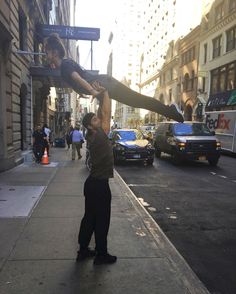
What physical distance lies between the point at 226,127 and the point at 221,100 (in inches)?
501

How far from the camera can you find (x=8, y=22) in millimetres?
12523

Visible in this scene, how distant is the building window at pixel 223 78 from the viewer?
33.5 meters

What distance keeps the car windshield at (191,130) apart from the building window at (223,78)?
1737 cm

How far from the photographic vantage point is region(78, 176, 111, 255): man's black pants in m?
4.50

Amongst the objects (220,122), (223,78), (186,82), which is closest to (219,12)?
(223,78)

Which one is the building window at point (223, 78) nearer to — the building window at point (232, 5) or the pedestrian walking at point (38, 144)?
the building window at point (232, 5)

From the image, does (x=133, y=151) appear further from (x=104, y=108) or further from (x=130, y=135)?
→ (x=104, y=108)

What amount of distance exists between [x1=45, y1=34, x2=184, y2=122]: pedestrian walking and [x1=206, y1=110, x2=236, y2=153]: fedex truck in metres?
18.3

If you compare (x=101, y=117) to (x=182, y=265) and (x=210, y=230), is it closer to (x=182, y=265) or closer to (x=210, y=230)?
(x=182, y=265)

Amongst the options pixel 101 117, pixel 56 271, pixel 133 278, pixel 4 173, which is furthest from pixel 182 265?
pixel 4 173

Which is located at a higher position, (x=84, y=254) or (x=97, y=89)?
(x=97, y=89)

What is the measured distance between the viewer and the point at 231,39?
113 feet

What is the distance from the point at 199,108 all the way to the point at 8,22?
27.9 meters

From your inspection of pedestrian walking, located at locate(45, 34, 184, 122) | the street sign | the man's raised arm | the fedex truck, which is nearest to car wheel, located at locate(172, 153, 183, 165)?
the fedex truck
